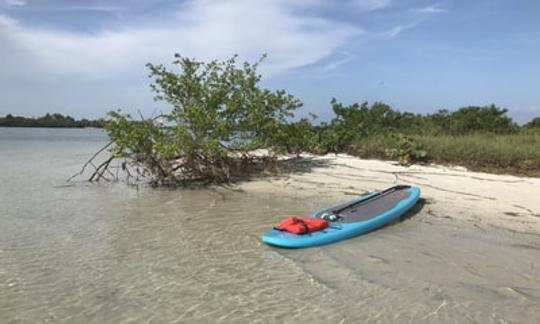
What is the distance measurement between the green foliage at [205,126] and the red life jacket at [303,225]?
528 cm

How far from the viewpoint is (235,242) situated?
24.2 feet

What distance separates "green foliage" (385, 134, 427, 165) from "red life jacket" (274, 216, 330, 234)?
846 centimetres

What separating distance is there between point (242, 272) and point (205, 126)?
7.11 metres

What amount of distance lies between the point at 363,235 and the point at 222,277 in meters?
2.88

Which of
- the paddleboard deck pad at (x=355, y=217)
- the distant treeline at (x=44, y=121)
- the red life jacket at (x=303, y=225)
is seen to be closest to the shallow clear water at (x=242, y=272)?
the paddleboard deck pad at (x=355, y=217)

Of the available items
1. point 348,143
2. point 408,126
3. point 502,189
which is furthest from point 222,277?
point 408,126

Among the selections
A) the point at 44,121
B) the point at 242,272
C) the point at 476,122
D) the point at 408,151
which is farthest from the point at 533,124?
the point at 44,121

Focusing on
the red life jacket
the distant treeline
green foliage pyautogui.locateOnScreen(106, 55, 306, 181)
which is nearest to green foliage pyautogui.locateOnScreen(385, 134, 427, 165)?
green foliage pyautogui.locateOnScreen(106, 55, 306, 181)

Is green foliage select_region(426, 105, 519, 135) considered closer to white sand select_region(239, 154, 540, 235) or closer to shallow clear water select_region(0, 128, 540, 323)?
white sand select_region(239, 154, 540, 235)

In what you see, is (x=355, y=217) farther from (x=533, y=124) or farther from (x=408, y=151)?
(x=533, y=124)

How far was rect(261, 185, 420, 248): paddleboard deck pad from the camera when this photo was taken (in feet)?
23.1

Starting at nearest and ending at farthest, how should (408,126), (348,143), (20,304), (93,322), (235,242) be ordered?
(93,322), (20,304), (235,242), (348,143), (408,126)

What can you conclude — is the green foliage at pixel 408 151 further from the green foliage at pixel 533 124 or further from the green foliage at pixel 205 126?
the green foliage at pixel 533 124

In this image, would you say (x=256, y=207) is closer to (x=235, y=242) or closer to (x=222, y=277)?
(x=235, y=242)
